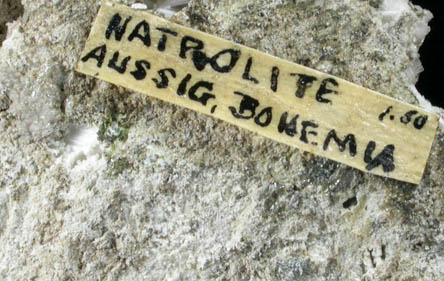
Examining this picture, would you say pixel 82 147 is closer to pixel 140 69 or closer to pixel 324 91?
pixel 140 69

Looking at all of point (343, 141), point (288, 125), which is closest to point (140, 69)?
point (288, 125)

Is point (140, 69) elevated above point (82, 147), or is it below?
above

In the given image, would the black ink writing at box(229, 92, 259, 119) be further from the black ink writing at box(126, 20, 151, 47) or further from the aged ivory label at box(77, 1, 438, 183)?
the black ink writing at box(126, 20, 151, 47)

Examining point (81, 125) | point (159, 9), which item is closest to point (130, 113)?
point (81, 125)

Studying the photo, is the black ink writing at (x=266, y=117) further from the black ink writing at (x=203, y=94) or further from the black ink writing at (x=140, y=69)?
Result: the black ink writing at (x=140, y=69)

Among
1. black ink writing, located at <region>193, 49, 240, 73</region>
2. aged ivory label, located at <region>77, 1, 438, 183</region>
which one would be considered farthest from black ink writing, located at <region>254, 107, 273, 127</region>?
black ink writing, located at <region>193, 49, 240, 73</region>

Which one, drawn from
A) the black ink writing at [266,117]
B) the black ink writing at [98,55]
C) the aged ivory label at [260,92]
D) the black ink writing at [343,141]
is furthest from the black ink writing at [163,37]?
the black ink writing at [343,141]
